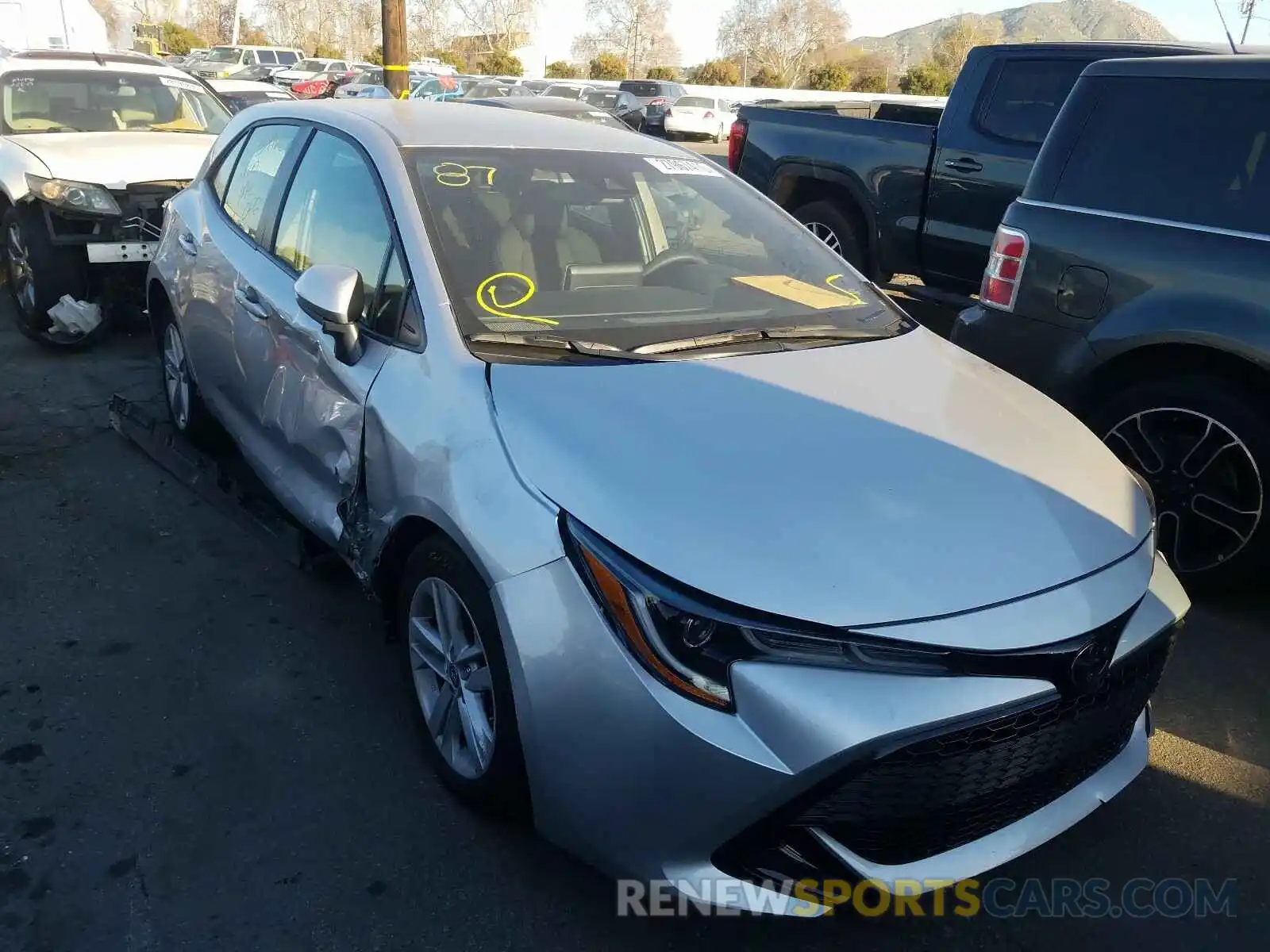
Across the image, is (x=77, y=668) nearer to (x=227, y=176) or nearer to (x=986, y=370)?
(x=227, y=176)

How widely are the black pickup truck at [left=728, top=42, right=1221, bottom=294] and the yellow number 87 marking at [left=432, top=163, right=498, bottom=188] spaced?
168 inches

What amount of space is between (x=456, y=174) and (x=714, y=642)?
6.11 ft

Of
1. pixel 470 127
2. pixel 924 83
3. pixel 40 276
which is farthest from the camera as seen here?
pixel 924 83

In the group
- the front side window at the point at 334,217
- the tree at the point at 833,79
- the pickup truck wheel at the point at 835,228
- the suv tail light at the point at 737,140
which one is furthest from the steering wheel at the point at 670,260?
the tree at the point at 833,79

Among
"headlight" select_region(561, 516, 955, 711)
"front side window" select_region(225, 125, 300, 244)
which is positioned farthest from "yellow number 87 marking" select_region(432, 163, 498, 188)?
"headlight" select_region(561, 516, 955, 711)

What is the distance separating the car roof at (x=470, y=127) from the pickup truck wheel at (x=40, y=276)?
10.1ft

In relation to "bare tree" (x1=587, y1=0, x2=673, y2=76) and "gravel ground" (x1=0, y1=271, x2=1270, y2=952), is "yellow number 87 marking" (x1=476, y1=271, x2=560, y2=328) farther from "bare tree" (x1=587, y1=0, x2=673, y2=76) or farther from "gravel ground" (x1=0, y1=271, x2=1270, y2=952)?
"bare tree" (x1=587, y1=0, x2=673, y2=76)

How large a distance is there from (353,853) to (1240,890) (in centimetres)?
219

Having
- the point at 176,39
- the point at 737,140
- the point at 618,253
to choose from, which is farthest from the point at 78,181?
the point at 176,39

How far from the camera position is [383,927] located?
2279 mm

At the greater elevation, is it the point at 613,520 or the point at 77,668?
the point at 613,520

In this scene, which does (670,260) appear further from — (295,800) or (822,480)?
(295,800)

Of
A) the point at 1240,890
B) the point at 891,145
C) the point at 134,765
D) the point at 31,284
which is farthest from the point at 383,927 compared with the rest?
the point at 891,145

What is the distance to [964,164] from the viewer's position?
21.4ft
